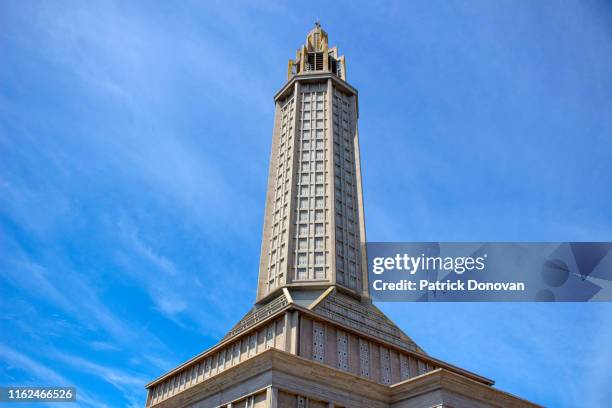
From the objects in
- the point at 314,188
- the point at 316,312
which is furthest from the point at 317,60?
the point at 316,312

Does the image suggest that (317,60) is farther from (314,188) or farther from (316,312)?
(316,312)

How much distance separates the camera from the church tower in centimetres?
2678

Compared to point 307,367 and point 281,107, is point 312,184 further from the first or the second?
point 307,367

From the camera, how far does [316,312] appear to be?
117ft

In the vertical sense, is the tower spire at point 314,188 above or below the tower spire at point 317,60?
below

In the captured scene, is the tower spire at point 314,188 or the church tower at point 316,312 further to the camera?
Result: the tower spire at point 314,188

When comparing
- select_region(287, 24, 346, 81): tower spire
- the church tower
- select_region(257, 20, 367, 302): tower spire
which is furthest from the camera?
select_region(287, 24, 346, 81): tower spire

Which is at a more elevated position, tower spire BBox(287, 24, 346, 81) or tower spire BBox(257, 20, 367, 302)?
tower spire BBox(287, 24, 346, 81)

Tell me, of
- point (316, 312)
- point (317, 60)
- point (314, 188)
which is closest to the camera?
point (316, 312)

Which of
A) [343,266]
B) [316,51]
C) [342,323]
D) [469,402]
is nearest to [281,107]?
[316,51]

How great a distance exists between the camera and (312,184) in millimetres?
49500

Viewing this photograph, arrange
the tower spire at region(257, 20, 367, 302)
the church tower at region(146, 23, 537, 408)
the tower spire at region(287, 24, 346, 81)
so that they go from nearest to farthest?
the church tower at region(146, 23, 537, 408) < the tower spire at region(257, 20, 367, 302) < the tower spire at region(287, 24, 346, 81)

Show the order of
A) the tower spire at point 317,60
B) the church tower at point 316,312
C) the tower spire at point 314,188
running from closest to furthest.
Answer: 1. the church tower at point 316,312
2. the tower spire at point 314,188
3. the tower spire at point 317,60

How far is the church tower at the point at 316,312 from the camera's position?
26781mm
